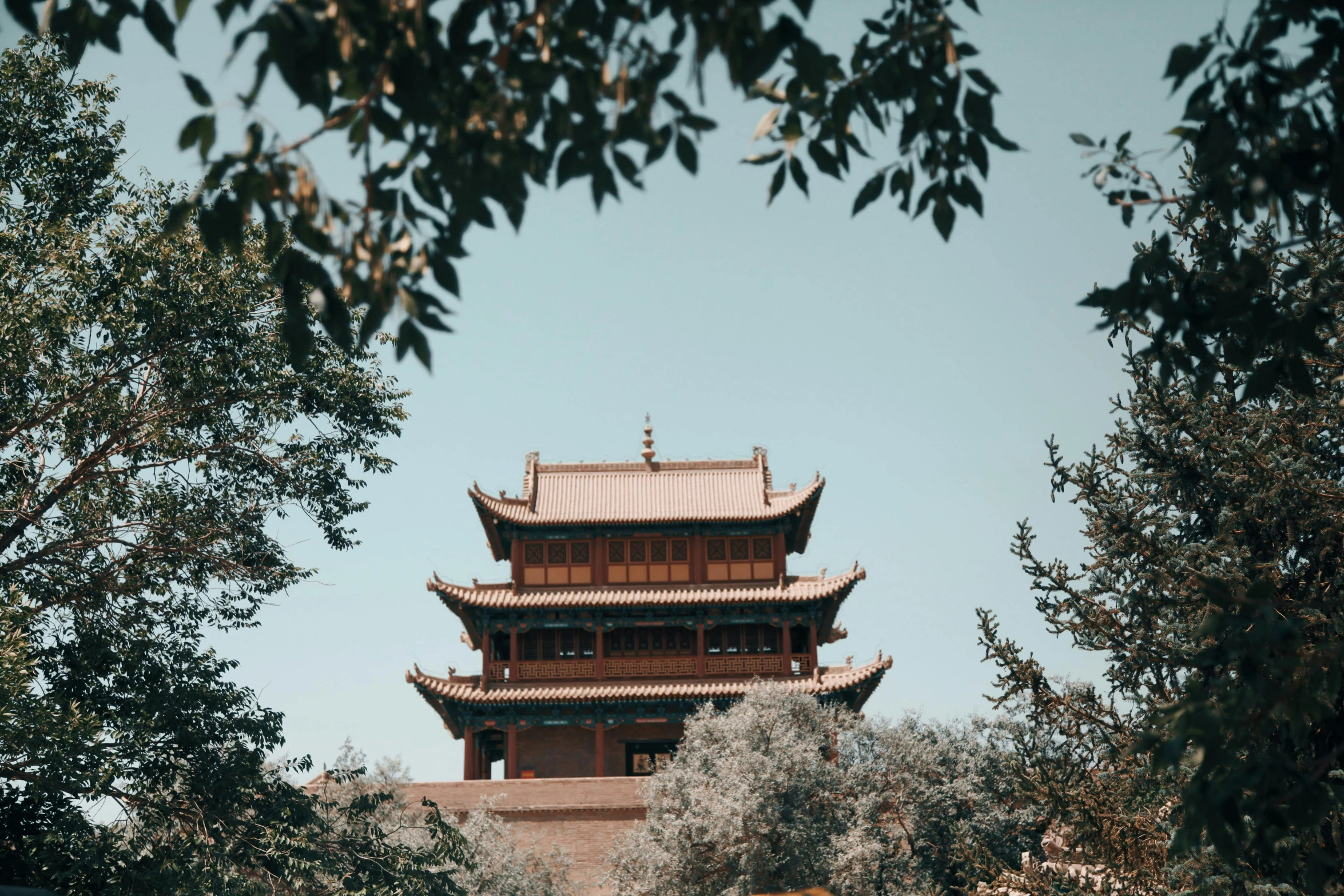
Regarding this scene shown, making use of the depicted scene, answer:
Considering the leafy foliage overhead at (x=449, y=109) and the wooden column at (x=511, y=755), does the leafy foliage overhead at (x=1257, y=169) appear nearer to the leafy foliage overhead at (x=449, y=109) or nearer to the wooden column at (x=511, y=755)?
the leafy foliage overhead at (x=449, y=109)

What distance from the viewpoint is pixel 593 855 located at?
26250 mm

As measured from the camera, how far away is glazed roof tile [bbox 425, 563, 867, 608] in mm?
30500

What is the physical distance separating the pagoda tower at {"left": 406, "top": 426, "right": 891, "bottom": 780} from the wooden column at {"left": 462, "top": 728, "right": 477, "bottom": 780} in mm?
39

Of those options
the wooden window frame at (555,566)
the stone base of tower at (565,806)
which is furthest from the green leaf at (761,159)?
the wooden window frame at (555,566)

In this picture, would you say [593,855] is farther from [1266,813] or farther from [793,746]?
[1266,813]

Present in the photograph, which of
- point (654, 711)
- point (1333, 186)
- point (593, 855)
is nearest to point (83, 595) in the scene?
point (1333, 186)

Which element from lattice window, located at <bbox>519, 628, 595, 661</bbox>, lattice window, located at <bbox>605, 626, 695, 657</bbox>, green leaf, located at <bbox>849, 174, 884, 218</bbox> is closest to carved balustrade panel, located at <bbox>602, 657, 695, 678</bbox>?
lattice window, located at <bbox>605, 626, 695, 657</bbox>

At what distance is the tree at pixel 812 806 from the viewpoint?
21078mm

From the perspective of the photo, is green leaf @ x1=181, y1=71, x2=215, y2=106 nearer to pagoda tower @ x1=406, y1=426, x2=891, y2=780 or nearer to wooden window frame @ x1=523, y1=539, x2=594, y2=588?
pagoda tower @ x1=406, y1=426, x2=891, y2=780

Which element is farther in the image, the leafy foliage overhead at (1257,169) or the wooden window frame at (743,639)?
the wooden window frame at (743,639)

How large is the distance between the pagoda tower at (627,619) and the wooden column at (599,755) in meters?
0.04

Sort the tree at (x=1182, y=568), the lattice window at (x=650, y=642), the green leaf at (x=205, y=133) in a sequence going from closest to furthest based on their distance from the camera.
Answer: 1. the green leaf at (x=205, y=133)
2. the tree at (x=1182, y=568)
3. the lattice window at (x=650, y=642)

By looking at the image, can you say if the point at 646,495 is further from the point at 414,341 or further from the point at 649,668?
the point at 414,341

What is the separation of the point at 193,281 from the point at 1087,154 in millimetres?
9402
